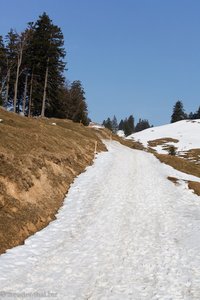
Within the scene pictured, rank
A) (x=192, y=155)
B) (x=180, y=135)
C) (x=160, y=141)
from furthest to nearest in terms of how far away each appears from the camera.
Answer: (x=180, y=135), (x=160, y=141), (x=192, y=155)

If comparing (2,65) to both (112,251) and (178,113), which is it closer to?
(112,251)

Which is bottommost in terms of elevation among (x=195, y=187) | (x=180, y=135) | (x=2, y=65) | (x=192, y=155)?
(x=195, y=187)

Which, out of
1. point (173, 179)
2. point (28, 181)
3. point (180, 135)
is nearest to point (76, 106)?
point (180, 135)

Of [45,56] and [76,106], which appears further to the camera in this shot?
[76,106]

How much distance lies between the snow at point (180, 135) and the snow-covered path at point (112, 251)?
227ft

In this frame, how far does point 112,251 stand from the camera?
48.8 feet

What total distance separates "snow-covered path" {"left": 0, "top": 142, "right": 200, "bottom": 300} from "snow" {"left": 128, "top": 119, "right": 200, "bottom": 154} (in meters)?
69.1

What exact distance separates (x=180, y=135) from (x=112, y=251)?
104 metres

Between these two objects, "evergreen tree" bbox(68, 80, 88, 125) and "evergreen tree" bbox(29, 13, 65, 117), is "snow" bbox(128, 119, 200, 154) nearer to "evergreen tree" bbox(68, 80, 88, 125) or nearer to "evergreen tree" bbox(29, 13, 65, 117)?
"evergreen tree" bbox(68, 80, 88, 125)

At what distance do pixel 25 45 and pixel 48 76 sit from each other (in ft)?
23.8

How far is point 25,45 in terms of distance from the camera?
6372 cm

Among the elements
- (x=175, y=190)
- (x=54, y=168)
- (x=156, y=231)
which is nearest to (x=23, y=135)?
(x=54, y=168)

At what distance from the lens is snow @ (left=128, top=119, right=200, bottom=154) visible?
101m

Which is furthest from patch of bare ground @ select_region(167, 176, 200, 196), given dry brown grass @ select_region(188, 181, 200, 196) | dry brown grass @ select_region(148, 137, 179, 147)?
dry brown grass @ select_region(148, 137, 179, 147)
